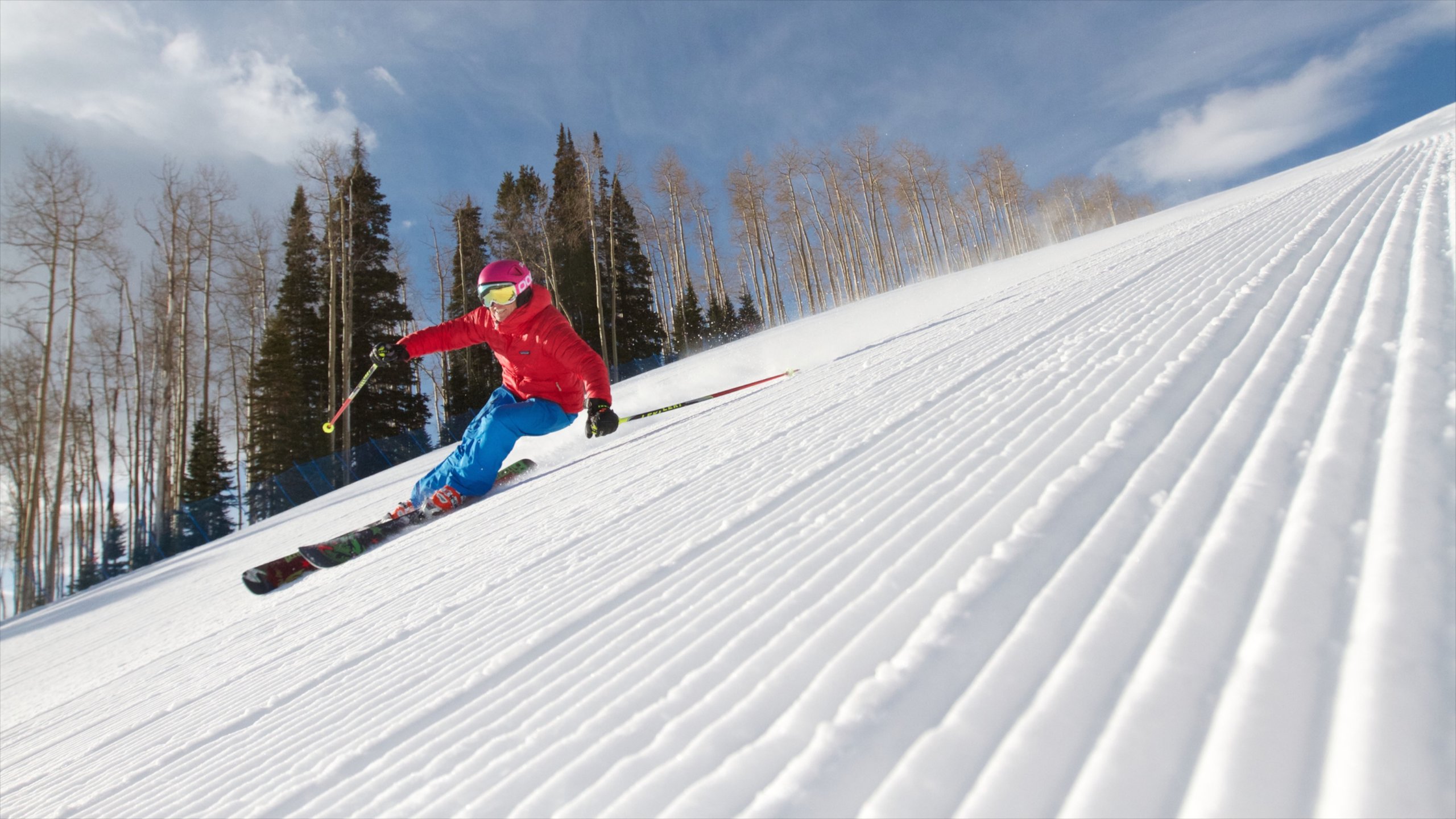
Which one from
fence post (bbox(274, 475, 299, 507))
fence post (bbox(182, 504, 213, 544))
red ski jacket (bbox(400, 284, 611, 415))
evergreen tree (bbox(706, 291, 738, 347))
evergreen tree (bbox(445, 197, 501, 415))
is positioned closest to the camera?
red ski jacket (bbox(400, 284, 611, 415))

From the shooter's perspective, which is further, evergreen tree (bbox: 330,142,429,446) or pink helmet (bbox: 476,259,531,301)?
evergreen tree (bbox: 330,142,429,446)

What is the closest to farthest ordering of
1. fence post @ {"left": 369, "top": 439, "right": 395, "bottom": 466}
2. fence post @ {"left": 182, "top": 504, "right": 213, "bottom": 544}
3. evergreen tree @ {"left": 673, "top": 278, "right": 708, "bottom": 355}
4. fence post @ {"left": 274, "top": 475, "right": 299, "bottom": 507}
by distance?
fence post @ {"left": 274, "top": 475, "right": 299, "bottom": 507} < fence post @ {"left": 182, "top": 504, "right": 213, "bottom": 544} < fence post @ {"left": 369, "top": 439, "right": 395, "bottom": 466} < evergreen tree @ {"left": 673, "top": 278, "right": 708, "bottom": 355}

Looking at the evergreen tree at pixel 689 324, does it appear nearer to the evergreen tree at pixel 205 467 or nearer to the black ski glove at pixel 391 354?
the evergreen tree at pixel 205 467

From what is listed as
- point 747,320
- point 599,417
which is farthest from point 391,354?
point 747,320

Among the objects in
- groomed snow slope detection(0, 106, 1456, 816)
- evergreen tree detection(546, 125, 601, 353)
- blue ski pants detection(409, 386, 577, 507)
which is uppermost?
evergreen tree detection(546, 125, 601, 353)

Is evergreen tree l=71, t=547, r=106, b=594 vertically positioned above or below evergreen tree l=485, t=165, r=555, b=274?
below

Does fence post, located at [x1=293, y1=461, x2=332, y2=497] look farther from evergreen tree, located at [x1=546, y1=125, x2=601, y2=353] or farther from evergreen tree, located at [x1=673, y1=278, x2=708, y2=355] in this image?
evergreen tree, located at [x1=673, y1=278, x2=708, y2=355]

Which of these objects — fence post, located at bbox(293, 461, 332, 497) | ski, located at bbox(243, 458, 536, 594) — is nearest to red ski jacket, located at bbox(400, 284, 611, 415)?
ski, located at bbox(243, 458, 536, 594)

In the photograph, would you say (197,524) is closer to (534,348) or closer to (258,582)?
(258,582)

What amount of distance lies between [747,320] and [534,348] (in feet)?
87.9

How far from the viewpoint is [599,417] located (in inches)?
179

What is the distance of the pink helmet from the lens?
446cm

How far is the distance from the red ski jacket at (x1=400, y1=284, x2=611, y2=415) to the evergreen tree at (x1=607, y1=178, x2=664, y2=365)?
2137 cm

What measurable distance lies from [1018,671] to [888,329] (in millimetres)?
8936
